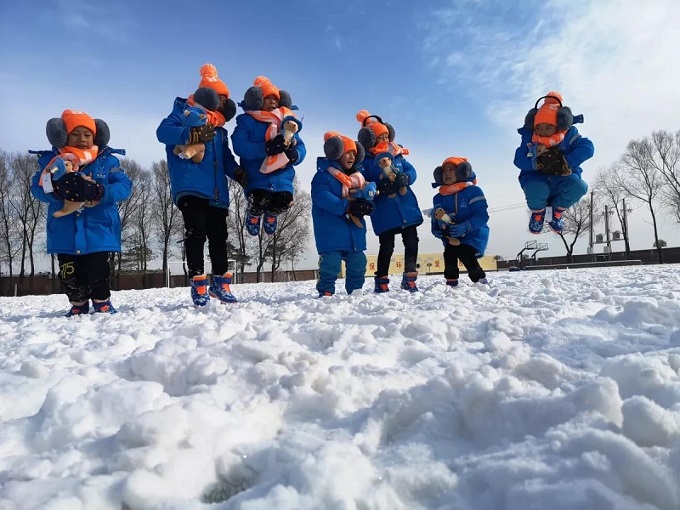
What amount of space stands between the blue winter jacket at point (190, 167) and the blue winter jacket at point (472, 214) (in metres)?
2.65

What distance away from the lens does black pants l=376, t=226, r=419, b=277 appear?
5.62 m

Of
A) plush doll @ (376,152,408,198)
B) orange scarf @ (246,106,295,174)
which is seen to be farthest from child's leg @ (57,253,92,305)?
plush doll @ (376,152,408,198)

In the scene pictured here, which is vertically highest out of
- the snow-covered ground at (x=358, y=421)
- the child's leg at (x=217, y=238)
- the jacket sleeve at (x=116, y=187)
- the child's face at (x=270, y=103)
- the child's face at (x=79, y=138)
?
the child's face at (x=270, y=103)

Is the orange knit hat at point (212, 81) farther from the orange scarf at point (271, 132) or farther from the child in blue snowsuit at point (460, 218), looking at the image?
the child in blue snowsuit at point (460, 218)

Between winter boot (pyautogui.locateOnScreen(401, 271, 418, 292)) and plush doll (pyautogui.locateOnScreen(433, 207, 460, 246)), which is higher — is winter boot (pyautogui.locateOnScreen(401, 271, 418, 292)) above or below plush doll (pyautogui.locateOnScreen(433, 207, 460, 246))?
below

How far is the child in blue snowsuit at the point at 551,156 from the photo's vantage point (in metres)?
5.51

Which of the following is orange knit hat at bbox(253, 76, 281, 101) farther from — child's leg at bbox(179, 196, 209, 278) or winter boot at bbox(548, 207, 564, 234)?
winter boot at bbox(548, 207, 564, 234)

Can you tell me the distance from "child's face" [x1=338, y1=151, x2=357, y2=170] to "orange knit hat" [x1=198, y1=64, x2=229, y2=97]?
1389 mm

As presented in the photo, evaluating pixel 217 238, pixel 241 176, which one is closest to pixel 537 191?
pixel 241 176

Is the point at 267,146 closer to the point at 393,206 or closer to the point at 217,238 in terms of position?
the point at 217,238

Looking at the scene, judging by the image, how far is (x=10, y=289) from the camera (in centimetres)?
2738

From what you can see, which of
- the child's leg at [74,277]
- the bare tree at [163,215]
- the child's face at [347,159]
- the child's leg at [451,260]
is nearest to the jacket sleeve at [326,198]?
the child's face at [347,159]

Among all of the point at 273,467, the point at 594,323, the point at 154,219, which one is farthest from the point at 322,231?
the point at 154,219

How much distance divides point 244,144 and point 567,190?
4.04 m
